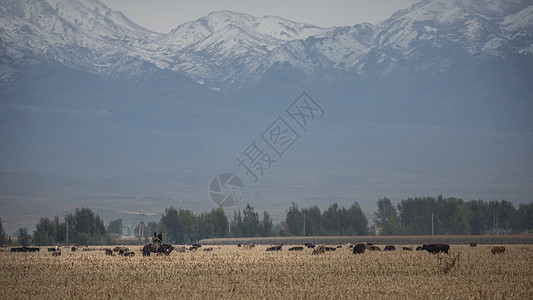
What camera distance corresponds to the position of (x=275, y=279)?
1206 inches

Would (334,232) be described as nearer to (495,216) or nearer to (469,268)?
(495,216)

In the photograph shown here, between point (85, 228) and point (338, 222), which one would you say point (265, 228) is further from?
point (85, 228)

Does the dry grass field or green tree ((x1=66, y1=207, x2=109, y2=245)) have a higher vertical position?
green tree ((x1=66, y1=207, x2=109, y2=245))

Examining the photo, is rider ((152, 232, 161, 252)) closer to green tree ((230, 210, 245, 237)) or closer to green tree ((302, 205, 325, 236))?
green tree ((230, 210, 245, 237))

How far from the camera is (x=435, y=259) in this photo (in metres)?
40.3

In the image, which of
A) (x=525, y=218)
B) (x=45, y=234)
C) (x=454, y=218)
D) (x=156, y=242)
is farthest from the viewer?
(x=525, y=218)

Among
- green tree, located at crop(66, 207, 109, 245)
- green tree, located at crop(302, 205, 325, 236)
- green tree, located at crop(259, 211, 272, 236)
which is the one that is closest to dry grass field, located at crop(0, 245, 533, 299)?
green tree, located at crop(66, 207, 109, 245)

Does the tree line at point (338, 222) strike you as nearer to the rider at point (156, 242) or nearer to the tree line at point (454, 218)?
the tree line at point (454, 218)

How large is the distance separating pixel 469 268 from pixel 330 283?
9.42 meters

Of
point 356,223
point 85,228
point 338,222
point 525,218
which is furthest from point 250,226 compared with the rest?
point 525,218

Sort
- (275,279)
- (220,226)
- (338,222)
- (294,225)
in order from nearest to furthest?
(275,279), (294,225), (220,226), (338,222)

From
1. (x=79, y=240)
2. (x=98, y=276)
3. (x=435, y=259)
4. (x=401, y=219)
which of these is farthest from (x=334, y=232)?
(x=98, y=276)

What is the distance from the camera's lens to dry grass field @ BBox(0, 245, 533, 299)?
85.3 feet

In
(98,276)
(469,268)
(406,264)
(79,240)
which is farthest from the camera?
(79,240)
